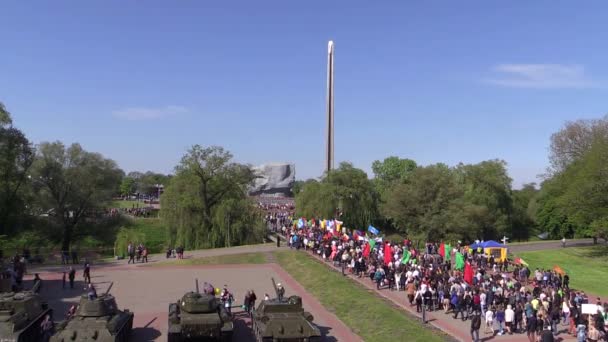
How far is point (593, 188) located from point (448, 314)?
25120mm

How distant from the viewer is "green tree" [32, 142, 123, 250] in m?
51.1

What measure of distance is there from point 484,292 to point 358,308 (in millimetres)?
5499

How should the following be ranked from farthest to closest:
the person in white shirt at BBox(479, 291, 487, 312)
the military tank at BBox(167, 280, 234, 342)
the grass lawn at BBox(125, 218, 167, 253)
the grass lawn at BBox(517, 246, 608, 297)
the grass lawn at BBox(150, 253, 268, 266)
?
1. the grass lawn at BBox(125, 218, 167, 253)
2. the grass lawn at BBox(150, 253, 268, 266)
3. the grass lawn at BBox(517, 246, 608, 297)
4. the person in white shirt at BBox(479, 291, 487, 312)
5. the military tank at BBox(167, 280, 234, 342)

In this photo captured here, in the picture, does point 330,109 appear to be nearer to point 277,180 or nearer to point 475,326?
point 475,326

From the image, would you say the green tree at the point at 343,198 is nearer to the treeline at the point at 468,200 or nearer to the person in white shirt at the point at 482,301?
the treeline at the point at 468,200

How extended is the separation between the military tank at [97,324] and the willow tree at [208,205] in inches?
1049

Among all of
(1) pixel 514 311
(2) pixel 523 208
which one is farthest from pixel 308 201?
(1) pixel 514 311

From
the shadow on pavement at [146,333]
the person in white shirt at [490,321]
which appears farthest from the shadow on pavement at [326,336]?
the shadow on pavement at [146,333]

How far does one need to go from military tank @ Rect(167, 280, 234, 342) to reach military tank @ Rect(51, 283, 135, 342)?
1.64m

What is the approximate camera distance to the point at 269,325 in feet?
56.3

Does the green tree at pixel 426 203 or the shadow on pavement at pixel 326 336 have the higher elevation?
the green tree at pixel 426 203

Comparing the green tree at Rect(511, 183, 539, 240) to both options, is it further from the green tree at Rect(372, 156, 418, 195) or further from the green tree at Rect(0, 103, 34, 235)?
the green tree at Rect(0, 103, 34, 235)

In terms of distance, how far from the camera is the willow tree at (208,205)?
4600 cm

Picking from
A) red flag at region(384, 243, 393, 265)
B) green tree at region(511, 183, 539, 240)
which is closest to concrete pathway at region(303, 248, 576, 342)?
red flag at region(384, 243, 393, 265)
